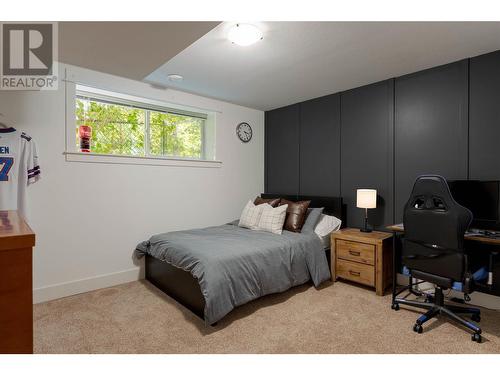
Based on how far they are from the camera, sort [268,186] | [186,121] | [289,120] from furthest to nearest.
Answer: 1. [268,186]
2. [289,120]
3. [186,121]

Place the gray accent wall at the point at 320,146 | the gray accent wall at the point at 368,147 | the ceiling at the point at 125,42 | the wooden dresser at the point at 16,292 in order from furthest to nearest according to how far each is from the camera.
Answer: the gray accent wall at the point at 320,146, the gray accent wall at the point at 368,147, the ceiling at the point at 125,42, the wooden dresser at the point at 16,292

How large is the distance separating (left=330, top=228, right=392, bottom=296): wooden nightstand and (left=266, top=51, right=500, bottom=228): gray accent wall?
48cm

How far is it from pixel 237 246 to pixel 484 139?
2.51m

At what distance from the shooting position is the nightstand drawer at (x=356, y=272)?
2.96m

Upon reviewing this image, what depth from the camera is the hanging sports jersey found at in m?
2.52

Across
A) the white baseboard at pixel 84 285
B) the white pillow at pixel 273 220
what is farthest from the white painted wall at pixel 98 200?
the white pillow at pixel 273 220

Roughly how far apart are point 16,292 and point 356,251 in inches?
117

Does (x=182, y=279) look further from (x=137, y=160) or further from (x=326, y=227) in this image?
(x=326, y=227)

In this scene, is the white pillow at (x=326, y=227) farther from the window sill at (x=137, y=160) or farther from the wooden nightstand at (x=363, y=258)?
the window sill at (x=137, y=160)

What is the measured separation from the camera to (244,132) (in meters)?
4.48

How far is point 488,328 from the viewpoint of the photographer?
2244mm

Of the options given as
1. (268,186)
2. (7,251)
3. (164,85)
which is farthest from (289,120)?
(7,251)

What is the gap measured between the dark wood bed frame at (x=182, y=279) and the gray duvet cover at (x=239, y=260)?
0.10m
